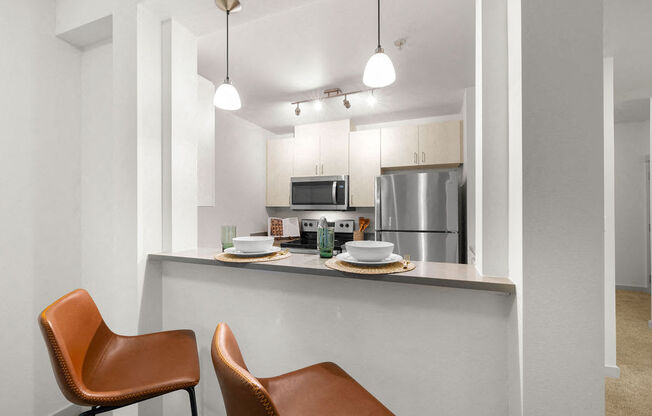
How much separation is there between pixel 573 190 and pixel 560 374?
1.56ft

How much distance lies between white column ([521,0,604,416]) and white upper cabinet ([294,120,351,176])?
2.72 m

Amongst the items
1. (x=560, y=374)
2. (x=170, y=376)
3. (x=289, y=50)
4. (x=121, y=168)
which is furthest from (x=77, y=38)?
(x=560, y=374)

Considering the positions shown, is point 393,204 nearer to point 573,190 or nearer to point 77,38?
point 573,190

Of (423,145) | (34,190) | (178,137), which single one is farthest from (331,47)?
(34,190)

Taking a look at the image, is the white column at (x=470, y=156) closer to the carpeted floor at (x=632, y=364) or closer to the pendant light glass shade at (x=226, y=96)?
the carpeted floor at (x=632, y=364)

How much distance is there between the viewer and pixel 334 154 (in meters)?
3.48

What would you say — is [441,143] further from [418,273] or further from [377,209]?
[418,273]

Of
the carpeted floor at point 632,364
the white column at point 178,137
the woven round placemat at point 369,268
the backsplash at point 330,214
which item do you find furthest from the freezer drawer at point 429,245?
the white column at point 178,137

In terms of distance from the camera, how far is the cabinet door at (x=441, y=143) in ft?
9.98

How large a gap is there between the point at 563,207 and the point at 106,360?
155 centimetres

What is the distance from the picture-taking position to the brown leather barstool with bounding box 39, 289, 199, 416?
2.60 ft

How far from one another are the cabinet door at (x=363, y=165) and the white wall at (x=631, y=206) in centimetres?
367

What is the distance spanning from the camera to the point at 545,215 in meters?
0.74

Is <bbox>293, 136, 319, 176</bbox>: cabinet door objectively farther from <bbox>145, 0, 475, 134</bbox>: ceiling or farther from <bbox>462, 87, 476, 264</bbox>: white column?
<bbox>462, 87, 476, 264</bbox>: white column
